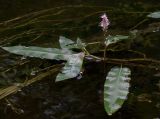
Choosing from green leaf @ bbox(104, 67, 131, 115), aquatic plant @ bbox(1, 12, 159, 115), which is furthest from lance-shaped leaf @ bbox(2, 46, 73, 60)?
green leaf @ bbox(104, 67, 131, 115)

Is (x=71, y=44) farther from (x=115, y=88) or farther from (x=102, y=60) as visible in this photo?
(x=115, y=88)

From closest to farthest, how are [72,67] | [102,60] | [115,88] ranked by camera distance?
[115,88]
[72,67]
[102,60]

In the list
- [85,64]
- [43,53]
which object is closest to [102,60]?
[85,64]

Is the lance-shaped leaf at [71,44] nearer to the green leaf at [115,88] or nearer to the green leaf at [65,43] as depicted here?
the green leaf at [65,43]

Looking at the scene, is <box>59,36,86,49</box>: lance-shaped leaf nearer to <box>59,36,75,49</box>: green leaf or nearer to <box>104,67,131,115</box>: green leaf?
<box>59,36,75,49</box>: green leaf

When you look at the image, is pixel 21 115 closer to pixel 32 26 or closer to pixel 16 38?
pixel 16 38

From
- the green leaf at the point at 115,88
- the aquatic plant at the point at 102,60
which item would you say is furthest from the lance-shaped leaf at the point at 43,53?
the green leaf at the point at 115,88

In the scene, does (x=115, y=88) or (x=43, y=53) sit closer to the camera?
(x=115, y=88)
